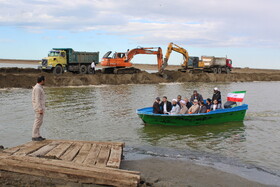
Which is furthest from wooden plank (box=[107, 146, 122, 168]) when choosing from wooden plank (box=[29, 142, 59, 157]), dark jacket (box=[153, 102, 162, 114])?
dark jacket (box=[153, 102, 162, 114])

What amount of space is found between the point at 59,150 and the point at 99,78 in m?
31.0

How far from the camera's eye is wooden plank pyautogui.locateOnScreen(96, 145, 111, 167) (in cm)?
731

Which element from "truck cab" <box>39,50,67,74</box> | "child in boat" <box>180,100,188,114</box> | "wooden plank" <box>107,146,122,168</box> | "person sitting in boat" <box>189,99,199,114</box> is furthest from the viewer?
"truck cab" <box>39,50,67,74</box>

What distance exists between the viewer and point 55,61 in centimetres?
3644

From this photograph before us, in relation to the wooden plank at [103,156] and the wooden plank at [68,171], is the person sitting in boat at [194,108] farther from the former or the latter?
the wooden plank at [68,171]

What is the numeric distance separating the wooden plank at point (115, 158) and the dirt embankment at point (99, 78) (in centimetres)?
2631

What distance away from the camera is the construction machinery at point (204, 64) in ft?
162

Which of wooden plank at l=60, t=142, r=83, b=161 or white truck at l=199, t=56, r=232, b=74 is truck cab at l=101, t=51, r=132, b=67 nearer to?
white truck at l=199, t=56, r=232, b=74

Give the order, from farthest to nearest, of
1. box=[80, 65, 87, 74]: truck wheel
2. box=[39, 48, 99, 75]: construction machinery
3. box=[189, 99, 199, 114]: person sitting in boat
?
1. box=[80, 65, 87, 74]: truck wheel
2. box=[39, 48, 99, 75]: construction machinery
3. box=[189, 99, 199, 114]: person sitting in boat

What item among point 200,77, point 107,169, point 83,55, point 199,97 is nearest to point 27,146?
point 107,169

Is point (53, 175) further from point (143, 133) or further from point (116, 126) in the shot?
point (116, 126)

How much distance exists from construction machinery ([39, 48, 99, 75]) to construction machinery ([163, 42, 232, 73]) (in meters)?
13.0

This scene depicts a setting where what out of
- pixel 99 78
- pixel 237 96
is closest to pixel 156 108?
pixel 237 96

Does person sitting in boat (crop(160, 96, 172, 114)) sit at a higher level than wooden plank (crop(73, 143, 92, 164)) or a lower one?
higher
